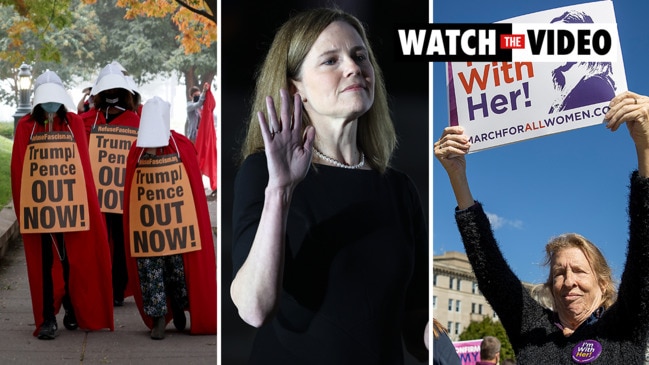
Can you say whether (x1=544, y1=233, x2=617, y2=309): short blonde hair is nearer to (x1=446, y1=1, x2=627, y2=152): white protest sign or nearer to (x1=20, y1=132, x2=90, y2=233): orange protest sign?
(x1=446, y1=1, x2=627, y2=152): white protest sign

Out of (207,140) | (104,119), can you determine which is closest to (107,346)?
(104,119)

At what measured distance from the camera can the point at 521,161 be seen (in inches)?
175

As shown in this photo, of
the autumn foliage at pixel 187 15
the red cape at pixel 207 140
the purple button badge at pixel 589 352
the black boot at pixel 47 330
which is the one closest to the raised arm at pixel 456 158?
the purple button badge at pixel 589 352

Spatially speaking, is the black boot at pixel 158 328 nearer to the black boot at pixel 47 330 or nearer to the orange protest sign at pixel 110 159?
the black boot at pixel 47 330

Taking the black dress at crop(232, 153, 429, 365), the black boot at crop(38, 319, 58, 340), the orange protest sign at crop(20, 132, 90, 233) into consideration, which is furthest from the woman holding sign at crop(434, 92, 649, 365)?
the black boot at crop(38, 319, 58, 340)

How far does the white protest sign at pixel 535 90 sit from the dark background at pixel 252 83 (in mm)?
Answer: 178

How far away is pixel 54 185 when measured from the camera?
271 inches

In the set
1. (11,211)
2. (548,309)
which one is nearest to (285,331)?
(548,309)

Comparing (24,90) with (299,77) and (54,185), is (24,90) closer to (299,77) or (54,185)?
(54,185)

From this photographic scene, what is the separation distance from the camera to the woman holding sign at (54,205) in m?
6.82

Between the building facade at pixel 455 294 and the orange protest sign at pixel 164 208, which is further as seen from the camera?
the orange protest sign at pixel 164 208

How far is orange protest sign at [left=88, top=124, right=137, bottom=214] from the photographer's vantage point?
7.68m

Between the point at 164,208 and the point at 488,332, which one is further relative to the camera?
the point at 164,208

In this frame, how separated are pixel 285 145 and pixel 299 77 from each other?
Result: 24 centimetres
